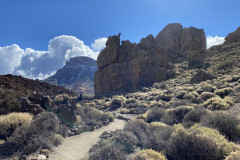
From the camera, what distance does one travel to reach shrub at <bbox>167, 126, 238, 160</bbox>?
4652 mm

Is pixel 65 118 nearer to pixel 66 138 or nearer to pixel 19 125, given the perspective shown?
pixel 66 138

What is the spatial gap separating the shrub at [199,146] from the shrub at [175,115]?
16.7 ft

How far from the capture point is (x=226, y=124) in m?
6.45

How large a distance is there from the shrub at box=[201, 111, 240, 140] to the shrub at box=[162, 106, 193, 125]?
12.1 feet

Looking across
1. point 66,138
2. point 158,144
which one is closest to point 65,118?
point 66,138

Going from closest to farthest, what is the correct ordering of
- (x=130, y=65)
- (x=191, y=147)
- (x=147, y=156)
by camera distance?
1. (x=147, y=156)
2. (x=191, y=147)
3. (x=130, y=65)

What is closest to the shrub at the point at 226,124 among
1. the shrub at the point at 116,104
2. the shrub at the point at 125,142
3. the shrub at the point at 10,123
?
the shrub at the point at 125,142

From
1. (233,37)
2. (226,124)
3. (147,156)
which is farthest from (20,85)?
(233,37)

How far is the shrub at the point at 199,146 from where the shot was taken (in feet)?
15.3

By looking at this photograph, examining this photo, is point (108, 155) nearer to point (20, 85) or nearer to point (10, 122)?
point (10, 122)

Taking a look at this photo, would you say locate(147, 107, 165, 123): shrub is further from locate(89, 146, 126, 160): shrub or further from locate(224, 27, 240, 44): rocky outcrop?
locate(224, 27, 240, 44): rocky outcrop

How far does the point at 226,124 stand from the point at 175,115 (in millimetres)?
4948

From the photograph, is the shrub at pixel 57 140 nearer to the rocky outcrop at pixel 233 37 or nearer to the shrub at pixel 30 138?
the shrub at pixel 30 138

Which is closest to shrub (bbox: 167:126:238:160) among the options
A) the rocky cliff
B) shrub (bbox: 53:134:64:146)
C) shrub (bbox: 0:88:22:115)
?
shrub (bbox: 53:134:64:146)
